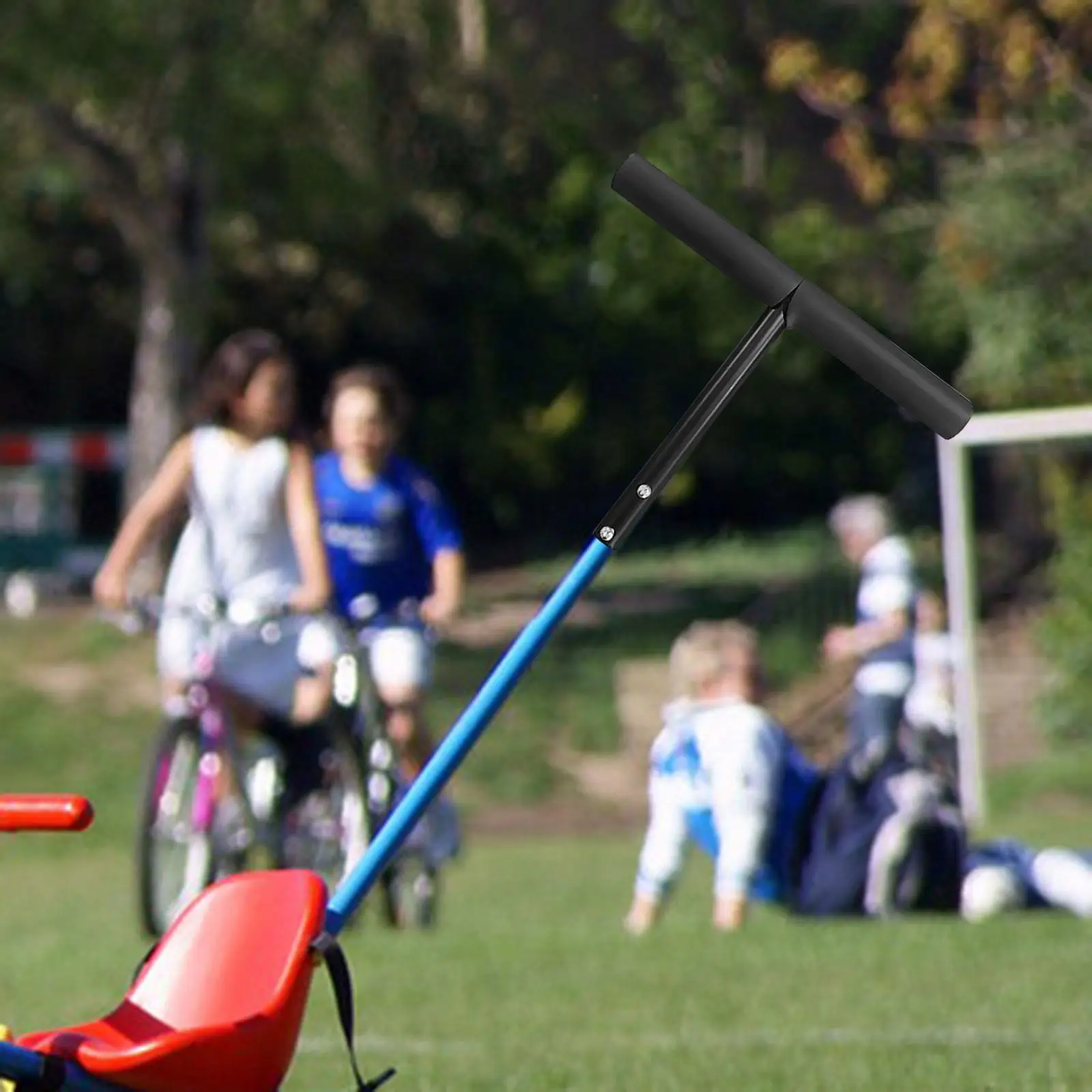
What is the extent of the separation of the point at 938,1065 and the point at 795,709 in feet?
60.9

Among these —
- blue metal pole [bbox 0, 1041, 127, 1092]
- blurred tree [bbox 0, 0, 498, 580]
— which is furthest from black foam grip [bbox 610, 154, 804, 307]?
blurred tree [bbox 0, 0, 498, 580]

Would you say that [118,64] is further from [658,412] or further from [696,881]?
[696,881]

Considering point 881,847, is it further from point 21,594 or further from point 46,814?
point 21,594

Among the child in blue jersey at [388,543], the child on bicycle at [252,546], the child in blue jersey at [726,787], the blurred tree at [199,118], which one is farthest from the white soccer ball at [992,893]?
the blurred tree at [199,118]

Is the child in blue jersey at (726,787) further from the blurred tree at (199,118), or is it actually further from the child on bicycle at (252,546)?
the blurred tree at (199,118)

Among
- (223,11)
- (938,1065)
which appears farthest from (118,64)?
(938,1065)

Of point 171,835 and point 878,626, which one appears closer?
point 171,835

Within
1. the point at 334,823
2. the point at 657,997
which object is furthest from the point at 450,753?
the point at 334,823

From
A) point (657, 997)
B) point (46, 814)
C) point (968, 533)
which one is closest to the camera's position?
point (46, 814)

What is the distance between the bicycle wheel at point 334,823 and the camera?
10.4m

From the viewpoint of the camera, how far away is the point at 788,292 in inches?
170

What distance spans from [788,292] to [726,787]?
6490 mm

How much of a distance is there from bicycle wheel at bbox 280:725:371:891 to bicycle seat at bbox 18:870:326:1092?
5.97 meters

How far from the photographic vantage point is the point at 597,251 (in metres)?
31.3
